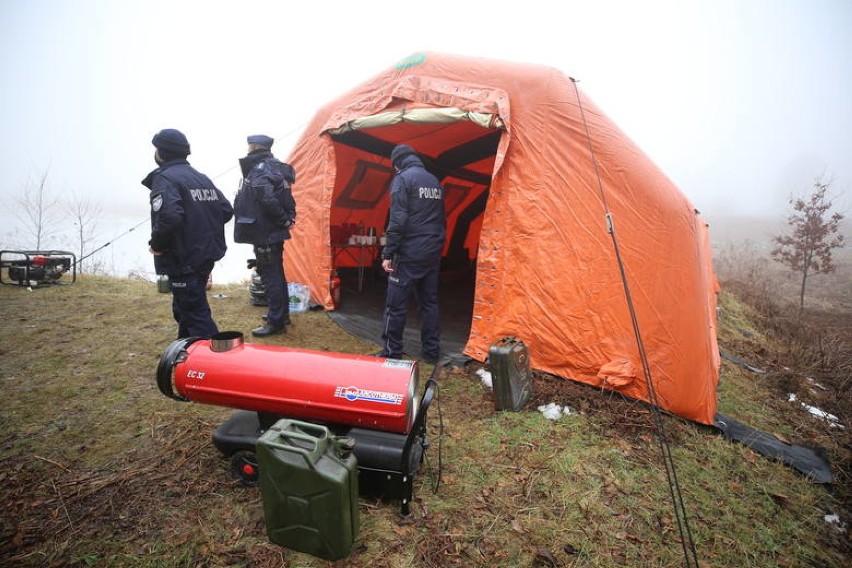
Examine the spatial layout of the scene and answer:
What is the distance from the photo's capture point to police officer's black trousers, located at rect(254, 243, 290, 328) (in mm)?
5055

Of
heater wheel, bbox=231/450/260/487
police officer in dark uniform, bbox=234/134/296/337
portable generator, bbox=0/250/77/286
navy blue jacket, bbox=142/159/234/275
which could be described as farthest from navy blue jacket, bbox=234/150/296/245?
portable generator, bbox=0/250/77/286

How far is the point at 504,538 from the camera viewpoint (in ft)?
7.50

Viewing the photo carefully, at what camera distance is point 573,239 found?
409 centimetres

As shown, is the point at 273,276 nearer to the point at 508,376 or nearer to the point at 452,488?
the point at 508,376

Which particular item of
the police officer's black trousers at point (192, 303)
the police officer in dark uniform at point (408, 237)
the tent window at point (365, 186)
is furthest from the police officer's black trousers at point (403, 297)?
the tent window at point (365, 186)

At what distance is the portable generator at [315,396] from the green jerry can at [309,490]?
34 cm

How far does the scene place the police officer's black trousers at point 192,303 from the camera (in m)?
3.69

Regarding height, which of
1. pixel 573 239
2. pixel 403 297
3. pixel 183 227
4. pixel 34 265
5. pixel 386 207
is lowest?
pixel 34 265

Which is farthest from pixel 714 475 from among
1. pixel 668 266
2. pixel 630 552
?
pixel 668 266

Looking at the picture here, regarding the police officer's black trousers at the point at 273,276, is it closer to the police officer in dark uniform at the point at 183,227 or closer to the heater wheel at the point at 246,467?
the police officer in dark uniform at the point at 183,227

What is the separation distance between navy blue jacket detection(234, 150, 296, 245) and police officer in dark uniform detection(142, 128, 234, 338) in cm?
97

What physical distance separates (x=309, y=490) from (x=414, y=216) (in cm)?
308

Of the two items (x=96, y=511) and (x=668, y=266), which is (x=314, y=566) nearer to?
(x=96, y=511)

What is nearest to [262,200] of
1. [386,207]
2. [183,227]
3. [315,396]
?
[183,227]
